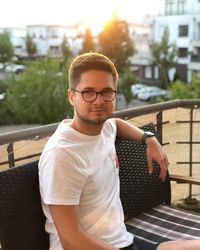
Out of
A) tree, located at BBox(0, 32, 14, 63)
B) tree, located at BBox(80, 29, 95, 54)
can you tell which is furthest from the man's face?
tree, located at BBox(0, 32, 14, 63)

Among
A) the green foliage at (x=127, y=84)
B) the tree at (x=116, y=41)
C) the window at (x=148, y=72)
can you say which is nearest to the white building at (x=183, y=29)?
the window at (x=148, y=72)

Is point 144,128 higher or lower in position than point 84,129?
lower

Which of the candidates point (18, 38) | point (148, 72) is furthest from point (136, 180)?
point (18, 38)

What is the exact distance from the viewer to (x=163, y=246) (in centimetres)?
135

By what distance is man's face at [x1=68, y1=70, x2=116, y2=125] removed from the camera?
1.24 m

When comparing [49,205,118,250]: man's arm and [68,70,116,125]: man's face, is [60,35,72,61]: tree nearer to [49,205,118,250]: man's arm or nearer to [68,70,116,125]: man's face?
[68,70,116,125]: man's face

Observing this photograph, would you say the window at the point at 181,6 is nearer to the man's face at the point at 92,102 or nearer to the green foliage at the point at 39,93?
the green foliage at the point at 39,93

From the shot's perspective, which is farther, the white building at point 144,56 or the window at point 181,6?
the white building at point 144,56

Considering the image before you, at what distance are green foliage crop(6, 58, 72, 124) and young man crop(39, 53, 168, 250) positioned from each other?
17.0 meters

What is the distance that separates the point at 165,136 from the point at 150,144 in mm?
901

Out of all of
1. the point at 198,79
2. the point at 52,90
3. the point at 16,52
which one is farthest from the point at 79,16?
the point at 198,79

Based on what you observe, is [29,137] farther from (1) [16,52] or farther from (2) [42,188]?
(1) [16,52]

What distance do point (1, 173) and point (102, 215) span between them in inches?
14.1

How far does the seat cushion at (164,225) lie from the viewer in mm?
1651
